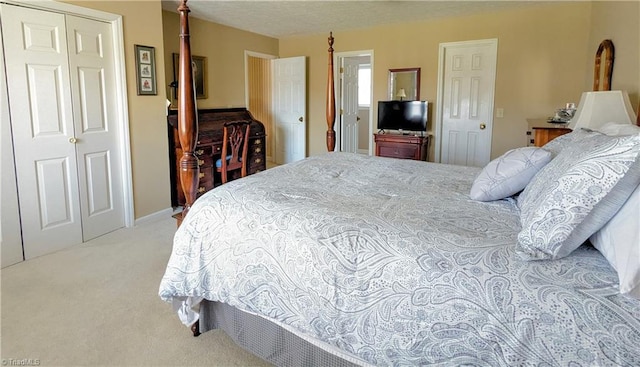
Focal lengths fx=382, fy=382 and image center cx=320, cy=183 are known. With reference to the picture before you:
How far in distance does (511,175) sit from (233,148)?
329 centimetres

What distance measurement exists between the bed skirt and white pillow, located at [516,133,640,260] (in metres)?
0.75

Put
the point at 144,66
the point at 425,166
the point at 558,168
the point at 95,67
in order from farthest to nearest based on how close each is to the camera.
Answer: the point at 144,66 < the point at 95,67 < the point at 425,166 < the point at 558,168

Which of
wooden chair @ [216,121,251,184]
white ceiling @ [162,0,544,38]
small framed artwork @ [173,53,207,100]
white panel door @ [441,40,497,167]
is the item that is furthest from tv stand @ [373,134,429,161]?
small framed artwork @ [173,53,207,100]

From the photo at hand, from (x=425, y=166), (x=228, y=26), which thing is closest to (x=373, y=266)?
(x=425, y=166)

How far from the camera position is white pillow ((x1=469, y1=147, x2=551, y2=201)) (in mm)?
1716

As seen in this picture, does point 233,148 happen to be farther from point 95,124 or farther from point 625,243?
point 625,243

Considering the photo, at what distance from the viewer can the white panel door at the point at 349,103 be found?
20.1ft

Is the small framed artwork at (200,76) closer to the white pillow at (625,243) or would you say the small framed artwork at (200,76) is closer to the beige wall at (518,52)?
the beige wall at (518,52)

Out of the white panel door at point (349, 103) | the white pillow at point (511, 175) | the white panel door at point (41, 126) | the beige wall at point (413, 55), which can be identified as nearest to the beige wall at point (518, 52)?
the beige wall at point (413, 55)

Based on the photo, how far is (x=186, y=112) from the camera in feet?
6.31

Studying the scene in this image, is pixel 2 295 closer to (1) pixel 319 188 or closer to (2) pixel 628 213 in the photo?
(1) pixel 319 188

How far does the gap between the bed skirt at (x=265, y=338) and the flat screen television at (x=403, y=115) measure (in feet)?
13.3

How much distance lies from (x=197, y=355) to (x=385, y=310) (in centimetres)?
111

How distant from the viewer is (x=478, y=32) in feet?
15.7
